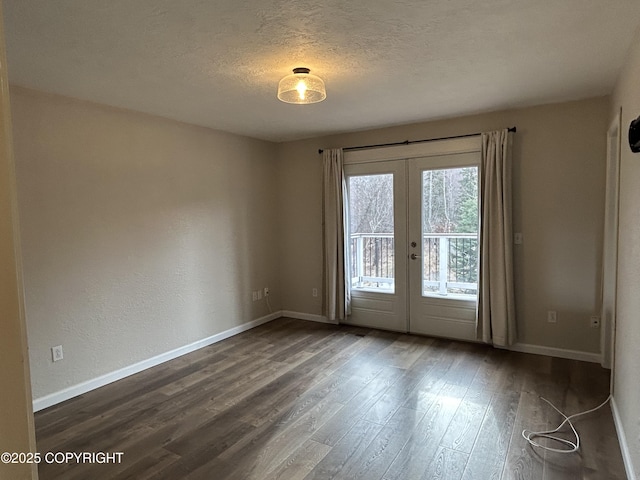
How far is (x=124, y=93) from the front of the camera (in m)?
3.09

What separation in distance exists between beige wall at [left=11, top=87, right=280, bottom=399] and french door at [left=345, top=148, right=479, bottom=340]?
55.9 inches

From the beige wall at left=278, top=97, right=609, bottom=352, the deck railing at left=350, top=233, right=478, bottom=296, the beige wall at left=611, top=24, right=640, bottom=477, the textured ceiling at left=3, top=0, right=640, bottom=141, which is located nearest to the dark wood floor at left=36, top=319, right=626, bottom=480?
the beige wall at left=611, top=24, right=640, bottom=477

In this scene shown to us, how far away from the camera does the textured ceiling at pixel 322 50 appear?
1901mm

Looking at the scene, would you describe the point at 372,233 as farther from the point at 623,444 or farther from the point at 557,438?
the point at 623,444

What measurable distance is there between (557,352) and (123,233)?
4.29 meters

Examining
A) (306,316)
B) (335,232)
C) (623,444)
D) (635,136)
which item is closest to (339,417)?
(623,444)

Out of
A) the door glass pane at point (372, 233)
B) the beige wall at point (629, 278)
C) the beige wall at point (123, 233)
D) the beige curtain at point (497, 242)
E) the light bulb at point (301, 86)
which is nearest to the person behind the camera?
the beige wall at point (629, 278)

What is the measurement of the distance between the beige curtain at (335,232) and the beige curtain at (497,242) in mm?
1617

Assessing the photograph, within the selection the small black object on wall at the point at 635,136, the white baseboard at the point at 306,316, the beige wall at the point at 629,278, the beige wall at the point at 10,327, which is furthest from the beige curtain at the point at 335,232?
the beige wall at the point at 10,327

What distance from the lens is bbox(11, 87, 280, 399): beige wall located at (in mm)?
2949

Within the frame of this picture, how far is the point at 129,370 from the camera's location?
3.57 meters

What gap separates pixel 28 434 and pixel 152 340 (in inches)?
140

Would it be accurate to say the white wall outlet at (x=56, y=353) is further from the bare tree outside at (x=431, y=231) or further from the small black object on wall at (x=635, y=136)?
the small black object on wall at (x=635, y=136)

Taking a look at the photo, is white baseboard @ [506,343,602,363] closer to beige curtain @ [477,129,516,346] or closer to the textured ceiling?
beige curtain @ [477,129,516,346]
